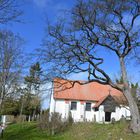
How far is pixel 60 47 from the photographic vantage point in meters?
26.2

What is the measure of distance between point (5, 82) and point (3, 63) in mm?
1907

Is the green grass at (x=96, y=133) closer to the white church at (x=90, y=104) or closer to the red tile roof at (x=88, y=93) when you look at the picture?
the white church at (x=90, y=104)

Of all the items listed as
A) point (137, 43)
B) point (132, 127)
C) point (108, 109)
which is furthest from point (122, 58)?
point (108, 109)

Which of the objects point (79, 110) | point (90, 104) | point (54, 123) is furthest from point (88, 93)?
point (54, 123)

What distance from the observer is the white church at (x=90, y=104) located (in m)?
52.2

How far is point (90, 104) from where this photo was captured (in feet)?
181

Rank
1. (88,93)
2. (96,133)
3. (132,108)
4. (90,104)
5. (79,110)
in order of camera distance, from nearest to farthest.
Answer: (132,108) → (96,133) → (79,110) → (90,104) → (88,93)

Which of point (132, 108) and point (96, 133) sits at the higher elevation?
point (132, 108)

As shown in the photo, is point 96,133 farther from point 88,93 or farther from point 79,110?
point 88,93

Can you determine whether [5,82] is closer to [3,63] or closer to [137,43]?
[3,63]

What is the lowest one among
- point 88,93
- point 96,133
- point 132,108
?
point 96,133

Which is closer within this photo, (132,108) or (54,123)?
(132,108)

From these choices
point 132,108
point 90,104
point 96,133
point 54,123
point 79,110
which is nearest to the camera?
point 132,108

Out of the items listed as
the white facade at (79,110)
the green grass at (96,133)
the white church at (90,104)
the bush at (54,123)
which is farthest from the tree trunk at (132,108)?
the white facade at (79,110)
